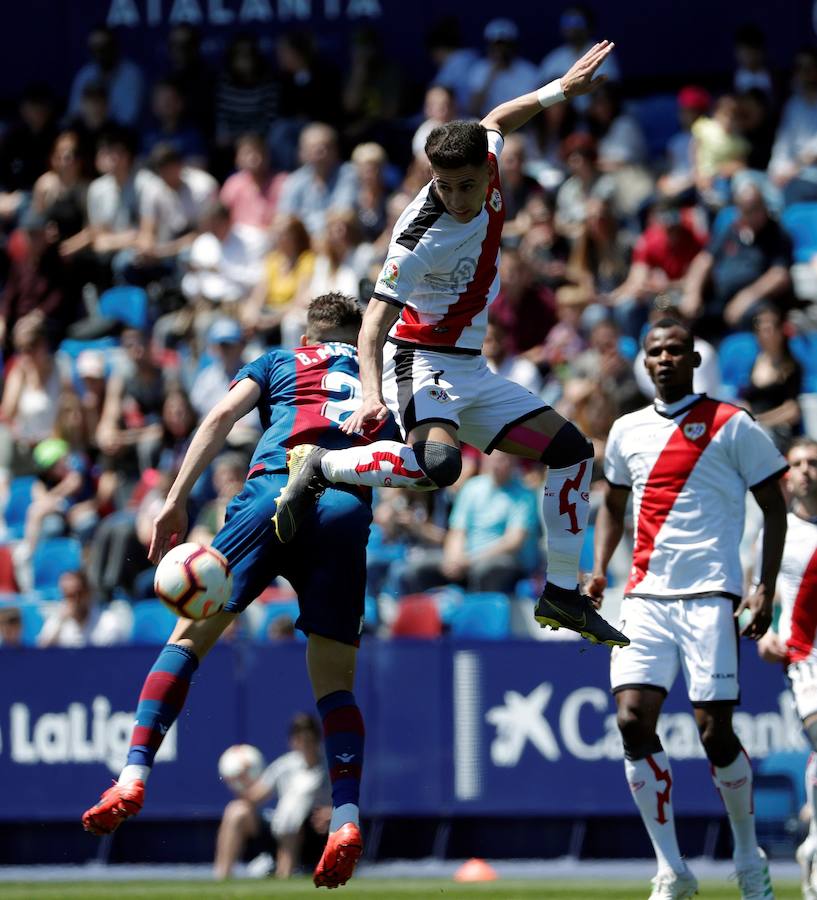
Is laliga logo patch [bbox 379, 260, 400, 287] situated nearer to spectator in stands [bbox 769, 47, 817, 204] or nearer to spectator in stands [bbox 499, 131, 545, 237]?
spectator in stands [bbox 499, 131, 545, 237]

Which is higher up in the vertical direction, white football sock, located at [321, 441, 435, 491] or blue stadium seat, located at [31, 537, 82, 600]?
white football sock, located at [321, 441, 435, 491]

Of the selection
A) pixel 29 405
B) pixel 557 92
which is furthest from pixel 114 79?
pixel 557 92

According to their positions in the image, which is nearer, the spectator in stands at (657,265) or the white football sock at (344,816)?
the white football sock at (344,816)

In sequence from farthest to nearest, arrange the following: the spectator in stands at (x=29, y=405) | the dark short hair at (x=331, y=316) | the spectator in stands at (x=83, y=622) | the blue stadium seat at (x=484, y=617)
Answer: the spectator in stands at (x=29, y=405) < the spectator in stands at (x=83, y=622) < the blue stadium seat at (x=484, y=617) < the dark short hair at (x=331, y=316)

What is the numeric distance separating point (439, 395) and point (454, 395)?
74 mm

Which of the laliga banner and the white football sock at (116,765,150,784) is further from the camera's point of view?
the laliga banner

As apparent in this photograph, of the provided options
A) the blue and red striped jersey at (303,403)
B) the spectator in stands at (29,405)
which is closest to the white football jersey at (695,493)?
the blue and red striped jersey at (303,403)

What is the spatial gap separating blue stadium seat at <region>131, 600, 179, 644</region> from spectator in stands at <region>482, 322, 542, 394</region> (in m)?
3.12

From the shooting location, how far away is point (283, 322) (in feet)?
52.5

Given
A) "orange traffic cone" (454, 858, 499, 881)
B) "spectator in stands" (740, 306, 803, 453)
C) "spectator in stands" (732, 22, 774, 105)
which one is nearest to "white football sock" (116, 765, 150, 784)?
"orange traffic cone" (454, 858, 499, 881)

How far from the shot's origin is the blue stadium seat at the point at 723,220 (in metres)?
15.2

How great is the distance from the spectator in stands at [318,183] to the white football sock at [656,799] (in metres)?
8.71

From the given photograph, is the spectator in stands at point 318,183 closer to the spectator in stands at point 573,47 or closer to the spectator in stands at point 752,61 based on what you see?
the spectator in stands at point 573,47

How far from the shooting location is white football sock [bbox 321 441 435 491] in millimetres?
8125
